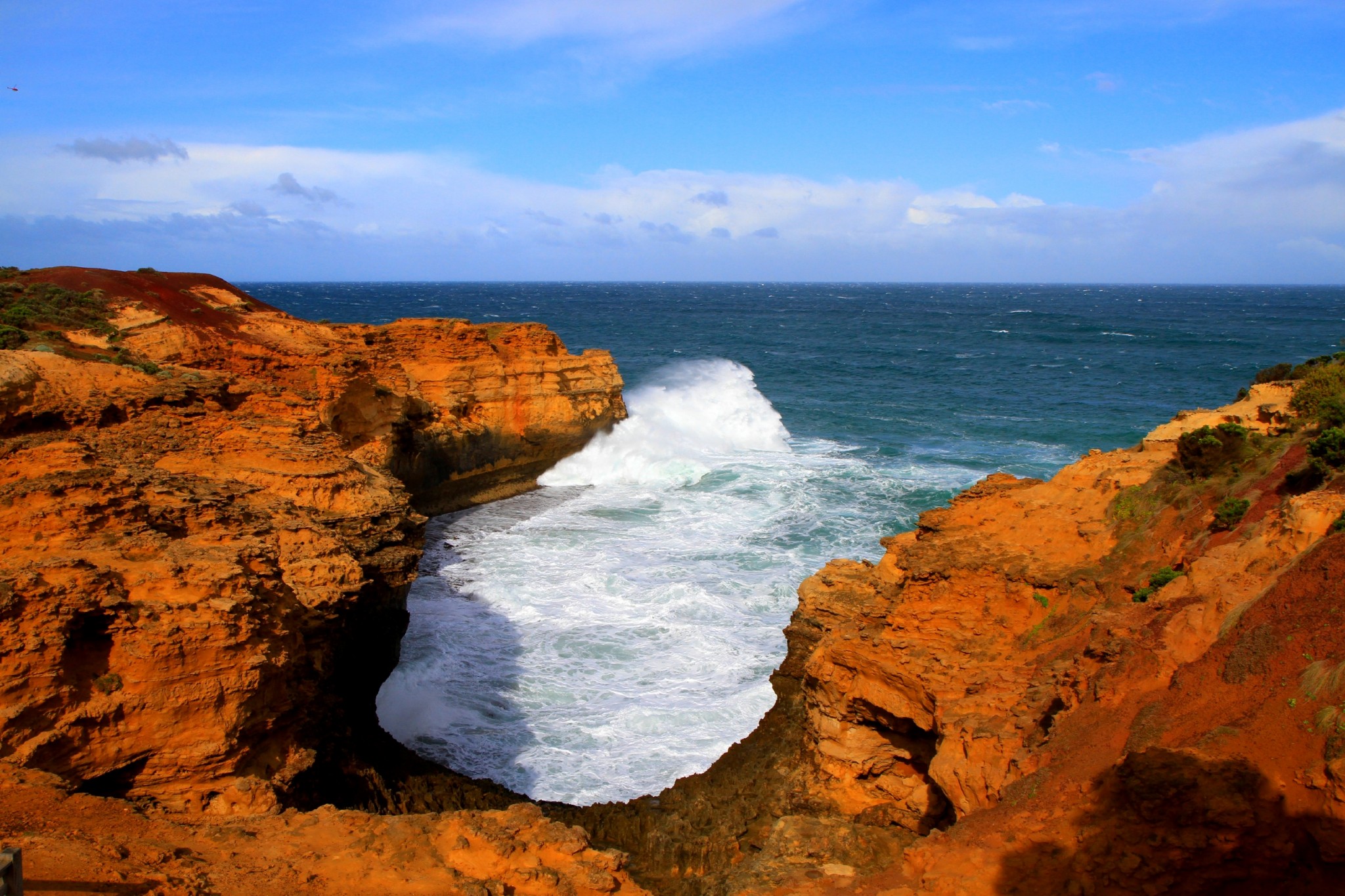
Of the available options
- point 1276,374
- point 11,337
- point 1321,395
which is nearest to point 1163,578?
point 1321,395

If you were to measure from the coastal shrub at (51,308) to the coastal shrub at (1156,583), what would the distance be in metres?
20.6

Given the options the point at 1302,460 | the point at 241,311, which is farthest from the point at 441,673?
the point at 241,311

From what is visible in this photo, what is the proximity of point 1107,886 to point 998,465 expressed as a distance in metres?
27.2

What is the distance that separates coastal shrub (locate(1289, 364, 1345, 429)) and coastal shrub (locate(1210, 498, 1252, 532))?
166 centimetres

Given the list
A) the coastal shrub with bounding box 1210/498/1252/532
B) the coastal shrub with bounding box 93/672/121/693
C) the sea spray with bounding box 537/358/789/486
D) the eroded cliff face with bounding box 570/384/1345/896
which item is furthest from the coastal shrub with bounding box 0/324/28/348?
the coastal shrub with bounding box 1210/498/1252/532

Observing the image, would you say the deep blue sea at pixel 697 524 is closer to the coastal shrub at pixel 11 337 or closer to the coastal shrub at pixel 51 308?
the coastal shrub at pixel 11 337

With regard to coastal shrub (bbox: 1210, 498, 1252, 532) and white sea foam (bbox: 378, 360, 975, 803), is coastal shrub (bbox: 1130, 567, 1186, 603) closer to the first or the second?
coastal shrub (bbox: 1210, 498, 1252, 532)

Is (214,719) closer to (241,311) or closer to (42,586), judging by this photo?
(42,586)

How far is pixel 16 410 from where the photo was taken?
39.8 feet

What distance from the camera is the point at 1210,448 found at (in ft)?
35.9

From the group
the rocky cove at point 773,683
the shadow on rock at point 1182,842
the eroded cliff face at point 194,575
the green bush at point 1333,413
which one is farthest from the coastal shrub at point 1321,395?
the eroded cliff face at point 194,575

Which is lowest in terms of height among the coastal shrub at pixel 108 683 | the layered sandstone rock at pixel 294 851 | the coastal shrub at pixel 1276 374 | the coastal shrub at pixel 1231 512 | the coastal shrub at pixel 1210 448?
the layered sandstone rock at pixel 294 851

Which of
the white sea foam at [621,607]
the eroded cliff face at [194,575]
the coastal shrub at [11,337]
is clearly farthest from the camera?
the coastal shrub at [11,337]

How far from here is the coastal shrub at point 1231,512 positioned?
938 centimetres
